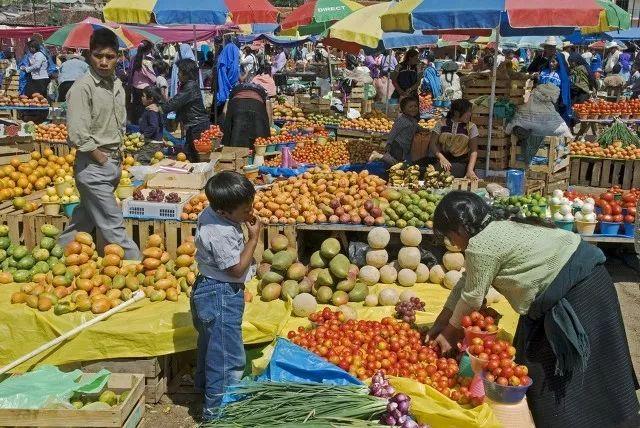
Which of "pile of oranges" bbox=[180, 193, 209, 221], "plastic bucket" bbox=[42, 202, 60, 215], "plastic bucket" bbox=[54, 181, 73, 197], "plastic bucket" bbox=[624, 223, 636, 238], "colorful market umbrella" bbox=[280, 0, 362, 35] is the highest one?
"colorful market umbrella" bbox=[280, 0, 362, 35]

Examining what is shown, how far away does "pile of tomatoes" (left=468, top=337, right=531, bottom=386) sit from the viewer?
317cm

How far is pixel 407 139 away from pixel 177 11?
3.56m

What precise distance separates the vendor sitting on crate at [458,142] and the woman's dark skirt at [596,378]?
4.87m

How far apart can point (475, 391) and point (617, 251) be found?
455cm

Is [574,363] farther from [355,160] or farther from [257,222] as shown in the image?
[355,160]

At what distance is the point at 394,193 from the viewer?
621cm

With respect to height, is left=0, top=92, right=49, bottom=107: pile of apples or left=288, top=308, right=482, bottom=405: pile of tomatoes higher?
left=0, top=92, right=49, bottom=107: pile of apples

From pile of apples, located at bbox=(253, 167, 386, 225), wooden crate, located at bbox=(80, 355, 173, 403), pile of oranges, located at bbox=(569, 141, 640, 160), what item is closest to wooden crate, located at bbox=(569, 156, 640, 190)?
pile of oranges, located at bbox=(569, 141, 640, 160)

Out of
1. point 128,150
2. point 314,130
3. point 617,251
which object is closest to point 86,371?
point 617,251

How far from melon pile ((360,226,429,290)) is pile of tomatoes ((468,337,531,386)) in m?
2.07

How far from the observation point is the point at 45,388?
11.9 feet

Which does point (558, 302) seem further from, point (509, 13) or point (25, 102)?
point (25, 102)

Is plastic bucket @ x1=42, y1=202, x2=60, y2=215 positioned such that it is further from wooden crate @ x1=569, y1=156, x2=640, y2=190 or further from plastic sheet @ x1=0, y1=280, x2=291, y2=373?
wooden crate @ x1=569, y1=156, x2=640, y2=190

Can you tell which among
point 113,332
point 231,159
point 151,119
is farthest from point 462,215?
point 151,119
